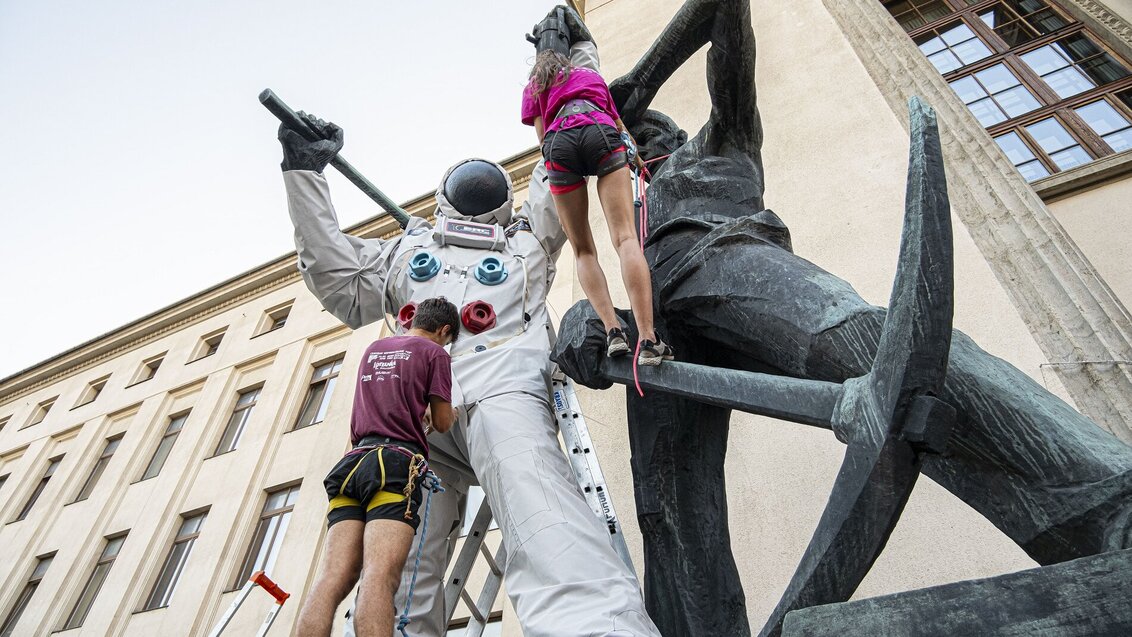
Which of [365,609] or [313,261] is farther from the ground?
[313,261]

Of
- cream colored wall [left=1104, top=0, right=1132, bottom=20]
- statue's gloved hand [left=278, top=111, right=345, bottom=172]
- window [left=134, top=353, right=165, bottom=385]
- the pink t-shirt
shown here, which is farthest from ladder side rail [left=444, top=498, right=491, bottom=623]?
window [left=134, top=353, right=165, bottom=385]

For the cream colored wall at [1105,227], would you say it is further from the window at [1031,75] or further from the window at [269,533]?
the window at [269,533]

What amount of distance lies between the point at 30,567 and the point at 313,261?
14.2 metres

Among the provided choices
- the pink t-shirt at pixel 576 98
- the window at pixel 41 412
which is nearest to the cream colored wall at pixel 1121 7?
the pink t-shirt at pixel 576 98

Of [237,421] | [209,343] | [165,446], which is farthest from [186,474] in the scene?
[209,343]

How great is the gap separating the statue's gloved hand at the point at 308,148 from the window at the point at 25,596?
528 inches

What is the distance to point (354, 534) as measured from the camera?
1932mm

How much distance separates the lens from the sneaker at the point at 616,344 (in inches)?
74.0

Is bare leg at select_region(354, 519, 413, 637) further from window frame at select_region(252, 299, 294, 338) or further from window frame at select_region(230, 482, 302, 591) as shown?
window frame at select_region(252, 299, 294, 338)

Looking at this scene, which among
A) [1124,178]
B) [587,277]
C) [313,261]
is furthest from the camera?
[1124,178]

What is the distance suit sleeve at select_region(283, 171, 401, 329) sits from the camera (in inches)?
111

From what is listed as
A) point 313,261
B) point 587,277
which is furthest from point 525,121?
point 313,261

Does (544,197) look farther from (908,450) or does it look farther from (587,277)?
(908,450)

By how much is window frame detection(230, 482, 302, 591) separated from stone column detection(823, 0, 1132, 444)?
9.26 m
